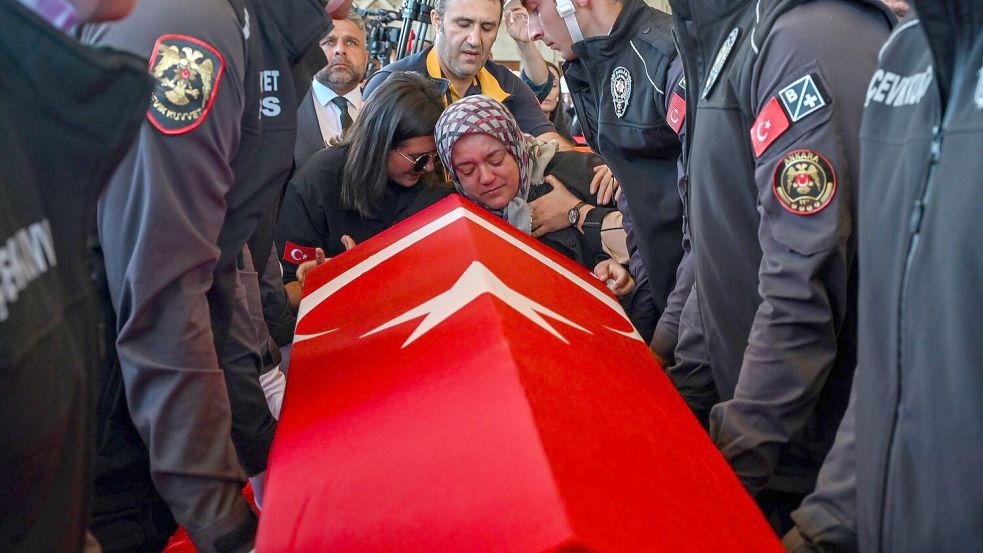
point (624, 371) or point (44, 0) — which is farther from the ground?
point (44, 0)

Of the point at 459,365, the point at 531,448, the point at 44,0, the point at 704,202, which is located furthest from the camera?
the point at 704,202

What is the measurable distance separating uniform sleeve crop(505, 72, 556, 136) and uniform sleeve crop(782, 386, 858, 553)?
8.59 ft

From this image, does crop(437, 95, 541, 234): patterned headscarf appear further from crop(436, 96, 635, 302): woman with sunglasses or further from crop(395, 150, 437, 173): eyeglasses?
crop(395, 150, 437, 173): eyeglasses

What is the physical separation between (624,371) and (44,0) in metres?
0.97

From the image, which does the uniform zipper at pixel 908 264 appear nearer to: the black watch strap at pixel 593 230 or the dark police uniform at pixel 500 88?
the black watch strap at pixel 593 230

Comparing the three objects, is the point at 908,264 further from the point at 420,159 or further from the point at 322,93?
the point at 322,93

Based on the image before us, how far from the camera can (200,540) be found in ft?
4.04

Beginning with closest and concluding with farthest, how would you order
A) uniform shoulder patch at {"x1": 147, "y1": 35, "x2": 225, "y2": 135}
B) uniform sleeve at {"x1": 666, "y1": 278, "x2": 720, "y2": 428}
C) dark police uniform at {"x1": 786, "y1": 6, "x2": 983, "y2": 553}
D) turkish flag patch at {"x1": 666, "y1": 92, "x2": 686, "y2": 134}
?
dark police uniform at {"x1": 786, "y1": 6, "x2": 983, "y2": 553} < uniform shoulder patch at {"x1": 147, "y1": 35, "x2": 225, "y2": 135} < uniform sleeve at {"x1": 666, "y1": 278, "x2": 720, "y2": 428} < turkish flag patch at {"x1": 666, "y1": 92, "x2": 686, "y2": 134}

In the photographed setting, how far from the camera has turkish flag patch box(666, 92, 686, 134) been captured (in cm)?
194

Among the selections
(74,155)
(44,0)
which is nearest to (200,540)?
(74,155)

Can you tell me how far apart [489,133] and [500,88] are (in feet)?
4.06

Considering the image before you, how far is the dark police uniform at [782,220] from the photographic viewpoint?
1.24 m

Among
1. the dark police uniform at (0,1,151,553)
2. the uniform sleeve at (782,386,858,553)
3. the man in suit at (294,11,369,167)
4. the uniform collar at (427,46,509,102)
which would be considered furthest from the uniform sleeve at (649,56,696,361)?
the man in suit at (294,11,369,167)

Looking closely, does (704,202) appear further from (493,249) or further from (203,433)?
(203,433)
